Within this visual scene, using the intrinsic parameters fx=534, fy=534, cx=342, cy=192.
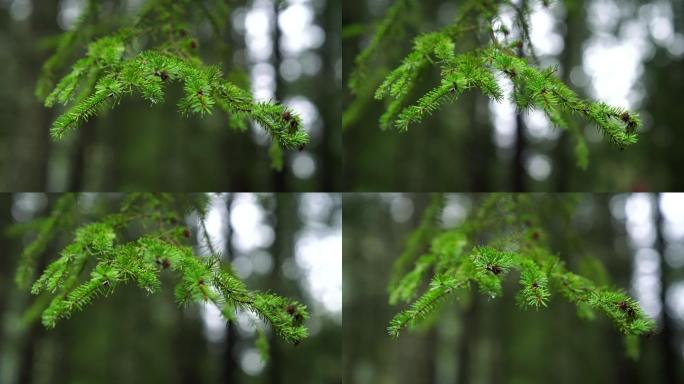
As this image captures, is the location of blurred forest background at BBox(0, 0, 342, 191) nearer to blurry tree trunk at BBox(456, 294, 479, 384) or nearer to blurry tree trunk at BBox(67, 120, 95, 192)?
blurry tree trunk at BBox(67, 120, 95, 192)

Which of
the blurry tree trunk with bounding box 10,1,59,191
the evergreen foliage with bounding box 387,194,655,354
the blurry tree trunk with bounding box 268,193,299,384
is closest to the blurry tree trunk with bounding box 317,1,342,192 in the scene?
the blurry tree trunk with bounding box 268,193,299,384

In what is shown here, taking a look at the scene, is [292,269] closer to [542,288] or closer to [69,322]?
[69,322]

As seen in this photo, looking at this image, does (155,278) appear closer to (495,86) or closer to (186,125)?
(495,86)

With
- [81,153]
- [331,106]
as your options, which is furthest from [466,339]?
[81,153]

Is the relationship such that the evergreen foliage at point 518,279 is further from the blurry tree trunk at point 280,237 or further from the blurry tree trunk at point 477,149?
the blurry tree trunk at point 477,149

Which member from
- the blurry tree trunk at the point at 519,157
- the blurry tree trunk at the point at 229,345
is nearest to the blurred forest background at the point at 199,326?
the blurry tree trunk at the point at 229,345

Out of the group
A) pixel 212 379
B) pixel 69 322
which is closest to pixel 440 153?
pixel 212 379
